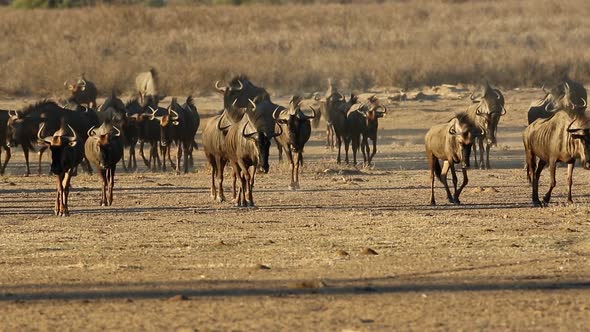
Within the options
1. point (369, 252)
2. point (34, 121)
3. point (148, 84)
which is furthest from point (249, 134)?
point (148, 84)

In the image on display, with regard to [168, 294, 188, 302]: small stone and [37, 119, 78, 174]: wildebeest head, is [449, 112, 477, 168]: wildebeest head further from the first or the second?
[168, 294, 188, 302]: small stone

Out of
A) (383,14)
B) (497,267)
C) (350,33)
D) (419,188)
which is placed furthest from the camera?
(383,14)

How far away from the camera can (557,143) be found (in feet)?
64.6

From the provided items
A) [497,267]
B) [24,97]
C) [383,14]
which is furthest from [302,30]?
[497,267]

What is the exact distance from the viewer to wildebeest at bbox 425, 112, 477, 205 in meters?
20.3

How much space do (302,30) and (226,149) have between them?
4281cm

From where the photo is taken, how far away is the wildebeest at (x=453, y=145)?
2028cm

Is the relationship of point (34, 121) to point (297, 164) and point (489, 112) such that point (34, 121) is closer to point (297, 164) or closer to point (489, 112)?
point (297, 164)

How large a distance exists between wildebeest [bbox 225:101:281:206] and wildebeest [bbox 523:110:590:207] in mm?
3833

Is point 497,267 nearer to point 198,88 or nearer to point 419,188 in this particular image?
point 419,188

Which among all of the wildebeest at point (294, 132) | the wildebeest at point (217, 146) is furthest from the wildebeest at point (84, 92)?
the wildebeest at point (217, 146)

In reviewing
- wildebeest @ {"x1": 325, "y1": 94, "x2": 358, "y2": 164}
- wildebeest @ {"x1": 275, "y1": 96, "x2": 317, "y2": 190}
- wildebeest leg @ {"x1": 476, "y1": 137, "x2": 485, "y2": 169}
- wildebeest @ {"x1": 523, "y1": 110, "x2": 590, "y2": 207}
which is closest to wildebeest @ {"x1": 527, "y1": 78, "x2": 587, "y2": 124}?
wildebeest leg @ {"x1": 476, "y1": 137, "x2": 485, "y2": 169}

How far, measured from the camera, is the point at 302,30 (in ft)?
210

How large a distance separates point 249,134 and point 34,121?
904 cm
